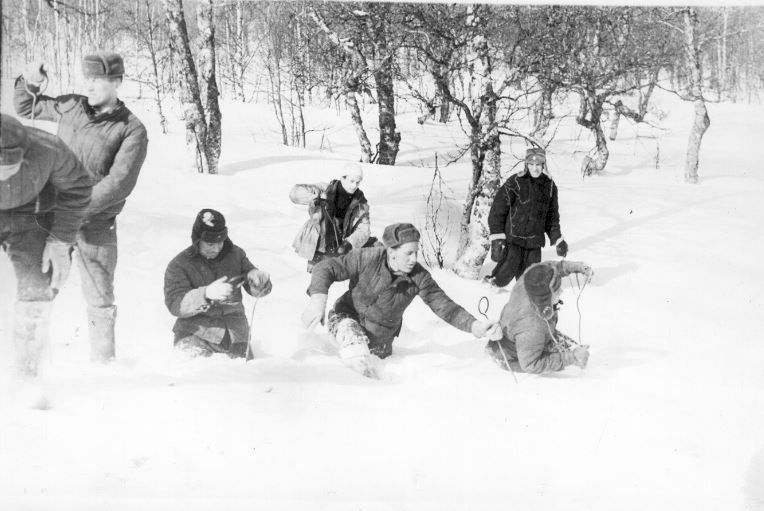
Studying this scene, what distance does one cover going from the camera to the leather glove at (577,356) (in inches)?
128

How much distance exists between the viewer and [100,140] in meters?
2.90

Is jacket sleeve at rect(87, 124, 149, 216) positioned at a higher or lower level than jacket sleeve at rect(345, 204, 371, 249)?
higher

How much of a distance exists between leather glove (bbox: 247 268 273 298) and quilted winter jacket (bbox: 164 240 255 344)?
4 cm

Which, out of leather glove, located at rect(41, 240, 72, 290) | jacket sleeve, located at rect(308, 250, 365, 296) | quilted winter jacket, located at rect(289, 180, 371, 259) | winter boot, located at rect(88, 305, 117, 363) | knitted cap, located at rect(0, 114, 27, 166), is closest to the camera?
knitted cap, located at rect(0, 114, 27, 166)

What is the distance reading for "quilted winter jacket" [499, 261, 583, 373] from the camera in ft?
10.5

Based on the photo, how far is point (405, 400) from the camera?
3.09 m

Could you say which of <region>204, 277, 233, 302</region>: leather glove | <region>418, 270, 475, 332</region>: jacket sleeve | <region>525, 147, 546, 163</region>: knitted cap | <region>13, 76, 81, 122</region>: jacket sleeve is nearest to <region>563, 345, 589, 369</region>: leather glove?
<region>418, 270, 475, 332</region>: jacket sleeve

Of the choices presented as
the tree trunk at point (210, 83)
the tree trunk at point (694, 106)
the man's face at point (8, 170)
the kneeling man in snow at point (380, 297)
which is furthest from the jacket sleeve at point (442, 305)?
the man's face at point (8, 170)

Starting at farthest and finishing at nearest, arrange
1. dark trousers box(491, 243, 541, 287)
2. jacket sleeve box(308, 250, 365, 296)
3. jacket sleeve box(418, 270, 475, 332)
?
dark trousers box(491, 243, 541, 287) → jacket sleeve box(418, 270, 475, 332) → jacket sleeve box(308, 250, 365, 296)

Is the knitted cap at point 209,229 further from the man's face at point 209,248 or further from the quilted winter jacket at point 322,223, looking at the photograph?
the quilted winter jacket at point 322,223

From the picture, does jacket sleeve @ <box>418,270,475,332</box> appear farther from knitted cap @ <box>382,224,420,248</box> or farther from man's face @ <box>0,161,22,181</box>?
man's face @ <box>0,161,22,181</box>

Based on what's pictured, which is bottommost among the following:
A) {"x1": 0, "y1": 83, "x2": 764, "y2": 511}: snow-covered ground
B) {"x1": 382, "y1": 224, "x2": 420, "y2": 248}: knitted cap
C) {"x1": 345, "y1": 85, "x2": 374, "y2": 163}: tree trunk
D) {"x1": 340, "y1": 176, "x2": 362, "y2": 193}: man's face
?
{"x1": 0, "y1": 83, "x2": 764, "y2": 511}: snow-covered ground

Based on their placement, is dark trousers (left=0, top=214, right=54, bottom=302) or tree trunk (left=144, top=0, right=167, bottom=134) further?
tree trunk (left=144, top=0, right=167, bottom=134)

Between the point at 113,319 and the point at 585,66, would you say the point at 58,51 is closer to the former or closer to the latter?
the point at 113,319
